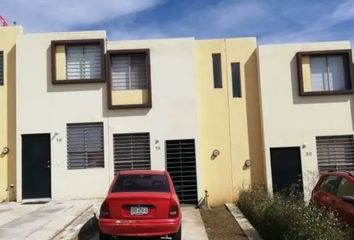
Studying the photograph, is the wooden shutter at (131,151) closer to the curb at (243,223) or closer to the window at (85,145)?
the window at (85,145)

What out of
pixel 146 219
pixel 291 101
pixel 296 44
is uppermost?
pixel 296 44

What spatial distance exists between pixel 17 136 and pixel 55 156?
1.60 meters

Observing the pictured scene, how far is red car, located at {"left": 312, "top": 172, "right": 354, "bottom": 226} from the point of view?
36.3 ft

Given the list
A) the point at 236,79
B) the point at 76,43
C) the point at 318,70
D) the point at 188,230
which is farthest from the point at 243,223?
the point at 76,43

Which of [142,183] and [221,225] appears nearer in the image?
[142,183]

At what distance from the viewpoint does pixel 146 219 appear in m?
11.1

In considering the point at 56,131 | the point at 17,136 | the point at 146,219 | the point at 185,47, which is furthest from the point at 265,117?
the point at 146,219

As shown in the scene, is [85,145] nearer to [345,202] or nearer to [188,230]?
[188,230]

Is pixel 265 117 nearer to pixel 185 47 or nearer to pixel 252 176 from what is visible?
pixel 252 176

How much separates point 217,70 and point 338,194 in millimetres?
10479

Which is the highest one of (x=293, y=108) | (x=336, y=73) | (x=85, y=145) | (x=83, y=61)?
(x=83, y=61)

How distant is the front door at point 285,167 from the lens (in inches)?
827

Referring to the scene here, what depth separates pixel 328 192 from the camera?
1262 cm

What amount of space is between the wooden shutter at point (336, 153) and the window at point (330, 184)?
8150 millimetres
